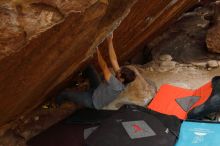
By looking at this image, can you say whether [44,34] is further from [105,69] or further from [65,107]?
[65,107]

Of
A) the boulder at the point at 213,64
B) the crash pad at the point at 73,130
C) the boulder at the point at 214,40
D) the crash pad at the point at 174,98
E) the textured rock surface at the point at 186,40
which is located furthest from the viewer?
the textured rock surface at the point at 186,40

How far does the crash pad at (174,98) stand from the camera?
375 cm

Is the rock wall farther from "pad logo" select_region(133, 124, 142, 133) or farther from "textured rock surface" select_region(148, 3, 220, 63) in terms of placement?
"textured rock surface" select_region(148, 3, 220, 63)

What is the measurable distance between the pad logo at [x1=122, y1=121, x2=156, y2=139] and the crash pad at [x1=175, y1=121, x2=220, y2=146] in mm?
281

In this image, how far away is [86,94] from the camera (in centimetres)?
390

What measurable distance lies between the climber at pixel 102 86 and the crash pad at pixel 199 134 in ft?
2.55

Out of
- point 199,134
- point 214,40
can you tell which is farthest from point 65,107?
point 214,40

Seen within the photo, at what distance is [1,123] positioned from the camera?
127 inches

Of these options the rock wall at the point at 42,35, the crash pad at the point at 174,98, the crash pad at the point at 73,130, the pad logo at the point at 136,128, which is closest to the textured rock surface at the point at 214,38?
the crash pad at the point at 174,98

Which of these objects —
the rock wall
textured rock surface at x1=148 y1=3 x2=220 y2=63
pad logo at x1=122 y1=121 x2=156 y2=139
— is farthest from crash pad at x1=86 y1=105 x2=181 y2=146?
textured rock surface at x1=148 y1=3 x2=220 y2=63

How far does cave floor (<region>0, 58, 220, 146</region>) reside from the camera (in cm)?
365

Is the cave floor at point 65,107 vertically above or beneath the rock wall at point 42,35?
beneath

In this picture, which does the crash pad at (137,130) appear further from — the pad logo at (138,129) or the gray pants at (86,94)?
the gray pants at (86,94)

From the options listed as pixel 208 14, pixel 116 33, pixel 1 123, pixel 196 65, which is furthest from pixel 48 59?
pixel 208 14
